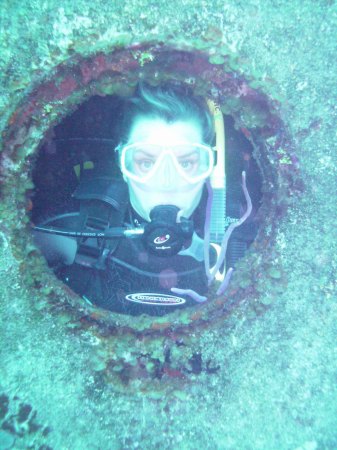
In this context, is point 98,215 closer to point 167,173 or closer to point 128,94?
point 167,173

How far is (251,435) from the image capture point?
1814 millimetres

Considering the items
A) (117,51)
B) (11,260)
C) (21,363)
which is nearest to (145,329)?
(21,363)

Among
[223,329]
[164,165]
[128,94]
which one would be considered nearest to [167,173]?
[164,165]

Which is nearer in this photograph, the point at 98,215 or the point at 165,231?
the point at 165,231

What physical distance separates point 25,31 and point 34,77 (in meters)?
0.25

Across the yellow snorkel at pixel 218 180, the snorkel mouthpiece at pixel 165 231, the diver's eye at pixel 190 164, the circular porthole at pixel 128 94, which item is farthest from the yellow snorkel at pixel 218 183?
the circular porthole at pixel 128 94

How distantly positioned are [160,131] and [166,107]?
0.24 metres

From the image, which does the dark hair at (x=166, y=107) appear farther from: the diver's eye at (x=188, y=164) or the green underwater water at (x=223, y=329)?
the green underwater water at (x=223, y=329)

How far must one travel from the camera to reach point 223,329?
2.05 meters

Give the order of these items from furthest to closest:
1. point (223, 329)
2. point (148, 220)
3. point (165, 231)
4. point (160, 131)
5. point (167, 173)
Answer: point (148, 220) → point (160, 131) → point (167, 173) → point (165, 231) → point (223, 329)

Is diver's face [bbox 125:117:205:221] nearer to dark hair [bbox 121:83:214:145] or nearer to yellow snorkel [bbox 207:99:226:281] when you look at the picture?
dark hair [bbox 121:83:214:145]

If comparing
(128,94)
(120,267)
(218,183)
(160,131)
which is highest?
(128,94)

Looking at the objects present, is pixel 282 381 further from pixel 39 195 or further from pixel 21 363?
pixel 39 195

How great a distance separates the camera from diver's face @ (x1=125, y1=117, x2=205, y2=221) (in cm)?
294
